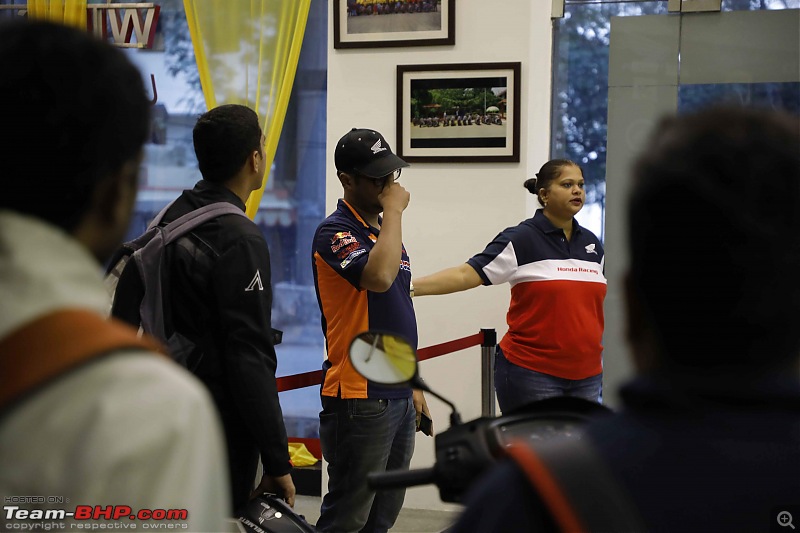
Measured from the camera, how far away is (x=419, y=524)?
5066mm

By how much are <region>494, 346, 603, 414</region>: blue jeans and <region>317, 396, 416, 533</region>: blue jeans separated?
41.9 inches

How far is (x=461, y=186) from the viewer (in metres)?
5.29

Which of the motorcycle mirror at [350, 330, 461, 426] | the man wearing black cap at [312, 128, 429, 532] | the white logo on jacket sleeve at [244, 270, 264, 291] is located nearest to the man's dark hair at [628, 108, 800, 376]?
the motorcycle mirror at [350, 330, 461, 426]

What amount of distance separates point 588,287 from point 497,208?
112 centimetres

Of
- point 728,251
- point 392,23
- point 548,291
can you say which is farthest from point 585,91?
point 728,251

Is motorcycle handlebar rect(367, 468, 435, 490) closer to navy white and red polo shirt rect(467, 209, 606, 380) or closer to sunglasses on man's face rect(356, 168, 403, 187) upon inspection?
sunglasses on man's face rect(356, 168, 403, 187)

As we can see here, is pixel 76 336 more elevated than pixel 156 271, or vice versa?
pixel 76 336

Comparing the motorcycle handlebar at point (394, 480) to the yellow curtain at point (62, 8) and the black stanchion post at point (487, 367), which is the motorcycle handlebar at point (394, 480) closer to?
the black stanchion post at point (487, 367)

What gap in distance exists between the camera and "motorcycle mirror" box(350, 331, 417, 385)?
1.22 m

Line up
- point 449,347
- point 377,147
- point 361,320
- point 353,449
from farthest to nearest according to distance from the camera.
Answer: point 449,347, point 377,147, point 361,320, point 353,449

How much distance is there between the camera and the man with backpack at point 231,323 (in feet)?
7.83

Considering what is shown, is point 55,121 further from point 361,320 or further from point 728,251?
point 361,320

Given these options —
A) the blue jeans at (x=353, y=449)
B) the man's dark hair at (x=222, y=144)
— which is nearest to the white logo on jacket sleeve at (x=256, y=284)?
the man's dark hair at (x=222, y=144)

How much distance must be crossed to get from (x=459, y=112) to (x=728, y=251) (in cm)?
454
